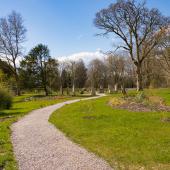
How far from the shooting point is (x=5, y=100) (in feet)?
77.5

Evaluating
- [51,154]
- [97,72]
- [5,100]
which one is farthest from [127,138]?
[97,72]

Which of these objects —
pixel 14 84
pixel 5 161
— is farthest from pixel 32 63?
pixel 5 161

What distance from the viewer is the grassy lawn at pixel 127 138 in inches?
259

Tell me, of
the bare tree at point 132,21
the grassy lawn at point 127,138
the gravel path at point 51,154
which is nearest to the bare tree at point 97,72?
the bare tree at point 132,21

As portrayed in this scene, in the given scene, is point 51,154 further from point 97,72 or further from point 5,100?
point 97,72

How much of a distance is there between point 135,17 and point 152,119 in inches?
814

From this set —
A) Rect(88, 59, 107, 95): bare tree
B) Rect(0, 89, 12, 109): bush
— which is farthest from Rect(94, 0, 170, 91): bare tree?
Rect(88, 59, 107, 95): bare tree

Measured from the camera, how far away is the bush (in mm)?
22831

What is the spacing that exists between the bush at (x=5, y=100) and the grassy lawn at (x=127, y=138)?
12026 millimetres

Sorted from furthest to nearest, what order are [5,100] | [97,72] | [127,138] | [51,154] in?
[97,72], [5,100], [127,138], [51,154]

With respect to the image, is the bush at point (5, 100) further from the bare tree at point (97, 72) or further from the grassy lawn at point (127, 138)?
the bare tree at point (97, 72)

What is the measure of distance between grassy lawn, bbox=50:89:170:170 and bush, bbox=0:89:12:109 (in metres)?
12.0

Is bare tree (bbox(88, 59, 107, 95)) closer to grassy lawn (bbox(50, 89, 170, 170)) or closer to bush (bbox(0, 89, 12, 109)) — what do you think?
bush (bbox(0, 89, 12, 109))

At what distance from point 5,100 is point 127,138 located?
17058mm
